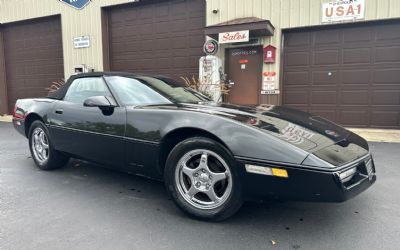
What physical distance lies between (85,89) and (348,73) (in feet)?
22.2

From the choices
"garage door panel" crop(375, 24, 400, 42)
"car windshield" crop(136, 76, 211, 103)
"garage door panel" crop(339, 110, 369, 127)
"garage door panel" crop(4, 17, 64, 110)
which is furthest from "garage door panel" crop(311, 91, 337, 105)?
"garage door panel" crop(4, 17, 64, 110)

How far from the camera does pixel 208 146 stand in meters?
2.54

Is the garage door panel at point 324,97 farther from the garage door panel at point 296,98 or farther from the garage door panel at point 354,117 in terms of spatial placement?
the garage door panel at point 354,117

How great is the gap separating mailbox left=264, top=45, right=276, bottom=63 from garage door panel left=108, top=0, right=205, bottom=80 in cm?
207

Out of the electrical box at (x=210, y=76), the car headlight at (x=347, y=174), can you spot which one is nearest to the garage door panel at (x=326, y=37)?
the electrical box at (x=210, y=76)

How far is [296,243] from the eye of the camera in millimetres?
2279

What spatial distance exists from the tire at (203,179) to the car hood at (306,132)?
33 cm

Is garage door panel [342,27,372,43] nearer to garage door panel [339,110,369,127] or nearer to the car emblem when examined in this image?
garage door panel [339,110,369,127]

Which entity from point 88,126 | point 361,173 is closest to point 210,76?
point 88,126

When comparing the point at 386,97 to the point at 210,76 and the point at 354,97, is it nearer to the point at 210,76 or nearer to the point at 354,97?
the point at 354,97

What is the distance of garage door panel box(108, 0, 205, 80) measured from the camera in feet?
31.6

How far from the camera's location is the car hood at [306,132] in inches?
92.7

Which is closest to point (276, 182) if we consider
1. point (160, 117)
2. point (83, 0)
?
point (160, 117)

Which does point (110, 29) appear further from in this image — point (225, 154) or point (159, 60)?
point (225, 154)
